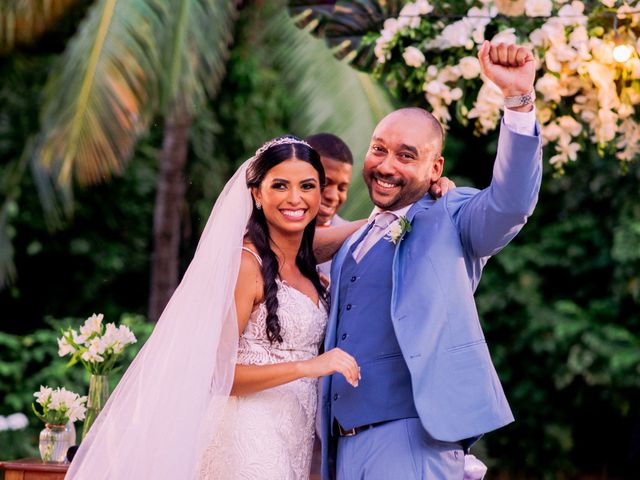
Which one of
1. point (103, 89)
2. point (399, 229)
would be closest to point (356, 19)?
point (103, 89)

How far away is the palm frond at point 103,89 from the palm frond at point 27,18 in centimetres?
118

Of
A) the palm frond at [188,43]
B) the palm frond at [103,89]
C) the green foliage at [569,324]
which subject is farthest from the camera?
the green foliage at [569,324]

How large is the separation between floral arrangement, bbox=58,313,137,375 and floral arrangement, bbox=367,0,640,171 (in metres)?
1.80

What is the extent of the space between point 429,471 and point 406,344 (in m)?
0.40

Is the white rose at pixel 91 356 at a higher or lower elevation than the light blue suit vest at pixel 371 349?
lower

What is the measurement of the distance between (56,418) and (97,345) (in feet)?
1.08

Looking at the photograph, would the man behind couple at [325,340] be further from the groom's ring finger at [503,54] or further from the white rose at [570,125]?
the white rose at [570,125]

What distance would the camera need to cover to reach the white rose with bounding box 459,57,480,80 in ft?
17.3

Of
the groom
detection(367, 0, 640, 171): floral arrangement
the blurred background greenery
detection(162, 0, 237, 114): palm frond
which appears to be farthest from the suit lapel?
the blurred background greenery

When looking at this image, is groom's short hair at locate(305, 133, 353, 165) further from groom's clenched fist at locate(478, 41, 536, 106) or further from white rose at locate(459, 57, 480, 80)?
groom's clenched fist at locate(478, 41, 536, 106)

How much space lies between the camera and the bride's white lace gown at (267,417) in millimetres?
3795

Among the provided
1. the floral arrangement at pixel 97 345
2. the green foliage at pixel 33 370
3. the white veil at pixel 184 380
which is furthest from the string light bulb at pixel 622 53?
the green foliage at pixel 33 370

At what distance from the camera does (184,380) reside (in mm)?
3793

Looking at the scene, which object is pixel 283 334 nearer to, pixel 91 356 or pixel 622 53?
pixel 91 356
